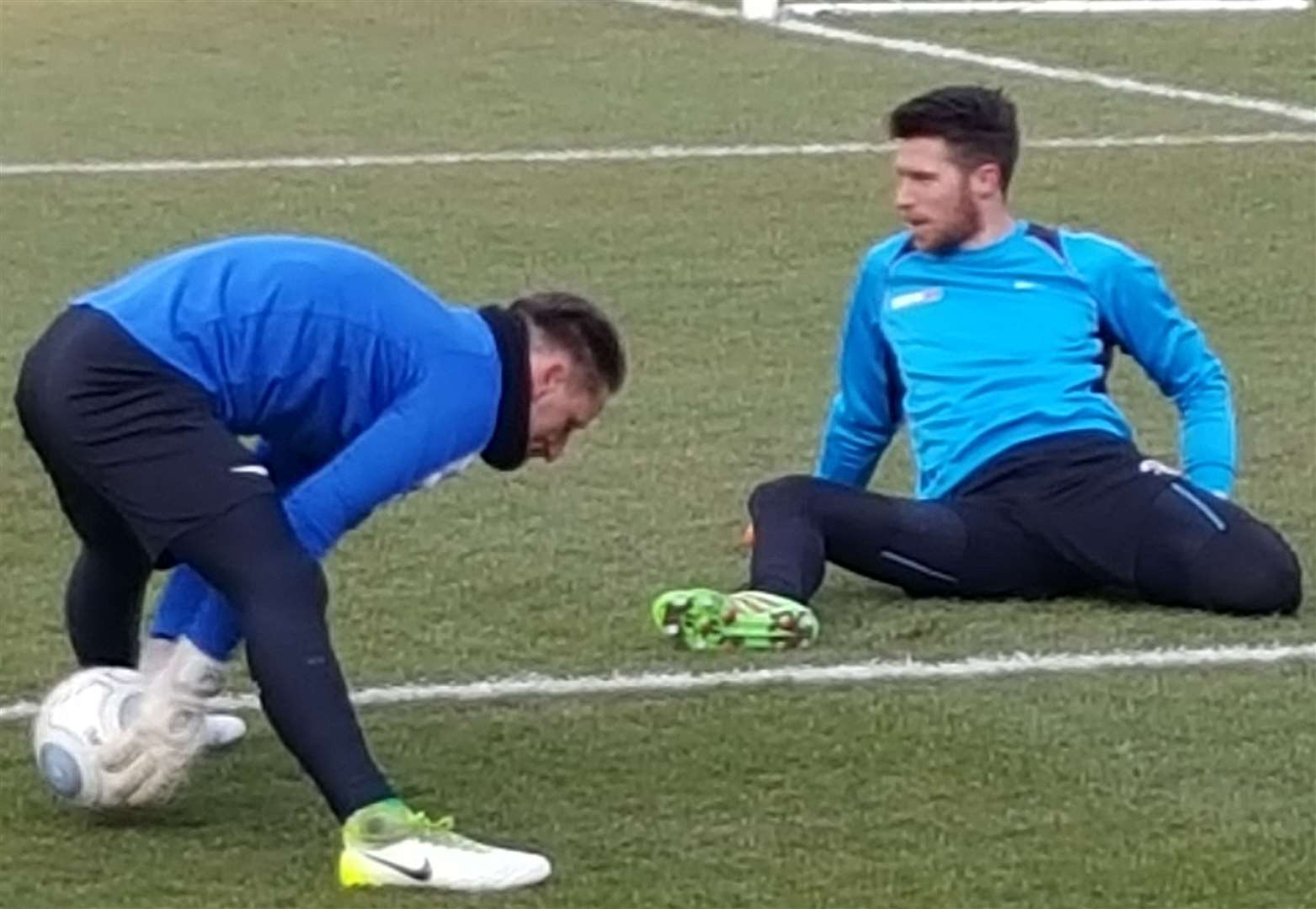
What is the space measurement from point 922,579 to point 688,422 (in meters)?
1.85

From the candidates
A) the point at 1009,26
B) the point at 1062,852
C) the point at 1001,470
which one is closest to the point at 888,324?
the point at 1001,470

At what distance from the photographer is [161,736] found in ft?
18.5

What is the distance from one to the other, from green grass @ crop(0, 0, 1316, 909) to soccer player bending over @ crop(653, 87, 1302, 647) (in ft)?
0.32

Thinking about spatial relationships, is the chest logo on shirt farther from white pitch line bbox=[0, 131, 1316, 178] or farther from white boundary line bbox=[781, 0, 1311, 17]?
white boundary line bbox=[781, 0, 1311, 17]

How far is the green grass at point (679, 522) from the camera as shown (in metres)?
5.62

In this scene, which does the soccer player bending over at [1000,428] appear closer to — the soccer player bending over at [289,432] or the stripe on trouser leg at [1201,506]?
the stripe on trouser leg at [1201,506]

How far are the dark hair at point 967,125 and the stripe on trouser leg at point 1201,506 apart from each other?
0.67 metres

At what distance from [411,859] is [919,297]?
7.85 feet

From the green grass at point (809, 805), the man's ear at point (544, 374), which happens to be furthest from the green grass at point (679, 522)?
the man's ear at point (544, 374)

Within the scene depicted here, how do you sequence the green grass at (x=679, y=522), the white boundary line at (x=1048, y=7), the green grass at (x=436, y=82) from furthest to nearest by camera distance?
the white boundary line at (x=1048, y=7) < the green grass at (x=436, y=82) < the green grass at (x=679, y=522)

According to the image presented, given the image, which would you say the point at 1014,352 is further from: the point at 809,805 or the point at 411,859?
the point at 411,859

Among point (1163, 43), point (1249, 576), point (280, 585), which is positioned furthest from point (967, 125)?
point (1163, 43)

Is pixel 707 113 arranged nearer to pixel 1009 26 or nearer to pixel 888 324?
pixel 1009 26

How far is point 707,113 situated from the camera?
14.1 m
